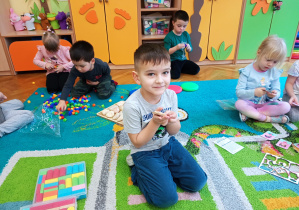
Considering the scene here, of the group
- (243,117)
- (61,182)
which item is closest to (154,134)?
(61,182)

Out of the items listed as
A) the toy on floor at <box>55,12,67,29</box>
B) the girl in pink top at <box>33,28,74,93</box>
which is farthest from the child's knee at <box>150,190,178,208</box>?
the toy on floor at <box>55,12,67,29</box>

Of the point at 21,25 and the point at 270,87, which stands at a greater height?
the point at 21,25

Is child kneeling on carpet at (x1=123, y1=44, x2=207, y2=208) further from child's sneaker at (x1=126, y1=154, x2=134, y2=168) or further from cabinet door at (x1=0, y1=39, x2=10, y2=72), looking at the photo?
cabinet door at (x1=0, y1=39, x2=10, y2=72)

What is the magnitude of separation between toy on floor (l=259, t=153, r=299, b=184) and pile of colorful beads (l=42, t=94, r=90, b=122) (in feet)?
4.60

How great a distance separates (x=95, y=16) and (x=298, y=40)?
2941mm

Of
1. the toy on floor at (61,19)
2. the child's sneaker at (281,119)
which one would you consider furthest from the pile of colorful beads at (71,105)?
the child's sneaker at (281,119)

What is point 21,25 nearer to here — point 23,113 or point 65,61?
point 65,61

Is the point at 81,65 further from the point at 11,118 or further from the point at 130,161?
the point at 130,161

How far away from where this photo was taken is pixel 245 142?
137 cm

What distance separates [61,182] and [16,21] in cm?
259

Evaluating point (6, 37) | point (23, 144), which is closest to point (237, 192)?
point (23, 144)

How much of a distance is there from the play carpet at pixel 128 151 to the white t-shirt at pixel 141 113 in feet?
A: 0.85

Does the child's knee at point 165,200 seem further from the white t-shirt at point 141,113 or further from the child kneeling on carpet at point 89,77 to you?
the child kneeling on carpet at point 89,77

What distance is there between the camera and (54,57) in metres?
2.28
